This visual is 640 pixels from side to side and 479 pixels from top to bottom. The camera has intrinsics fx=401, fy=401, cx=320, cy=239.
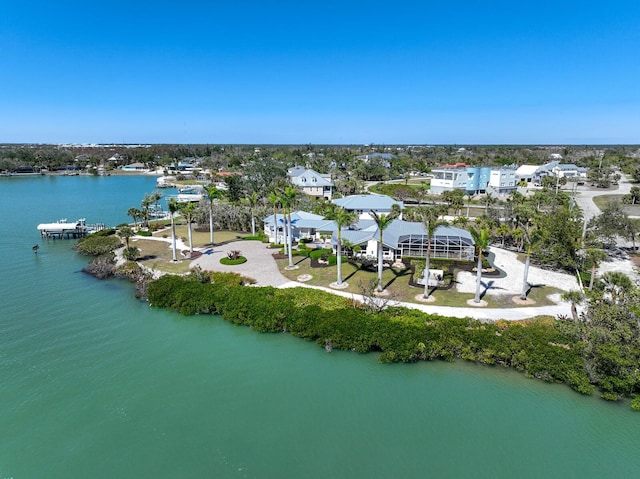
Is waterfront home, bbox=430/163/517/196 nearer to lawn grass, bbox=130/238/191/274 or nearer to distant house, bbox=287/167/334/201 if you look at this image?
distant house, bbox=287/167/334/201

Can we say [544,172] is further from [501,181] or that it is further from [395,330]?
[395,330]

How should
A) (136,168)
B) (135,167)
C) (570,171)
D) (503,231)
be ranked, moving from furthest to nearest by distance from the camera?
(135,167), (136,168), (570,171), (503,231)

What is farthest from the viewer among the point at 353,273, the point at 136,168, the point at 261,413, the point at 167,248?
the point at 136,168

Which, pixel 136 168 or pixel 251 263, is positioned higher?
pixel 136 168

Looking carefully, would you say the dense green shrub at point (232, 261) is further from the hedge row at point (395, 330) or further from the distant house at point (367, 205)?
the distant house at point (367, 205)

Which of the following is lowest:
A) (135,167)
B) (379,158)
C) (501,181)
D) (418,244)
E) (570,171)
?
(418,244)

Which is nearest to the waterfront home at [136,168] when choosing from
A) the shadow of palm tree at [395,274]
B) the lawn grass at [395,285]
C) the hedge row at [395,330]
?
the lawn grass at [395,285]

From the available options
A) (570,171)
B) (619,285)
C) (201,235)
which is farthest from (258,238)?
(570,171)
